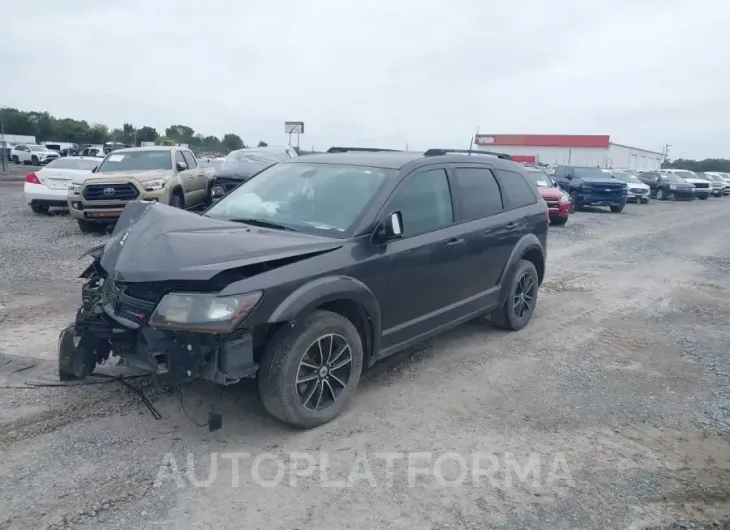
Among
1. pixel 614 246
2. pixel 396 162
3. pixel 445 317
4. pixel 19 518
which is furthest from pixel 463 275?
pixel 614 246

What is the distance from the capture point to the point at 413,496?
3.30m

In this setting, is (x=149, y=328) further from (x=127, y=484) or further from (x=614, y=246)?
(x=614, y=246)

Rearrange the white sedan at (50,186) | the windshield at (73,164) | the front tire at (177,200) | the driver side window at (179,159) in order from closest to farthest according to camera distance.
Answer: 1. the front tire at (177,200)
2. the driver side window at (179,159)
3. the white sedan at (50,186)
4. the windshield at (73,164)

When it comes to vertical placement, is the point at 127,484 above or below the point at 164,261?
below

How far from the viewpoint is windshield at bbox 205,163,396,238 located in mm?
4445

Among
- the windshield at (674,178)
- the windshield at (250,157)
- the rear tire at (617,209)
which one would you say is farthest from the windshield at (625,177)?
the windshield at (250,157)

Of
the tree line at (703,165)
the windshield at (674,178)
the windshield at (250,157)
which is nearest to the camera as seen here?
the windshield at (250,157)

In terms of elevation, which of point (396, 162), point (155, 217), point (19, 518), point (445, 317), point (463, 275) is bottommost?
point (19, 518)

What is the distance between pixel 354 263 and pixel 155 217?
144 centimetres

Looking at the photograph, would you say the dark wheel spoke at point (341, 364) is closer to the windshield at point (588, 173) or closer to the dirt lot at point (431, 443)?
the dirt lot at point (431, 443)

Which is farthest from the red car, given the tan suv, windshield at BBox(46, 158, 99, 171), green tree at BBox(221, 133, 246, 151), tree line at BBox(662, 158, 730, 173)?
tree line at BBox(662, 158, 730, 173)

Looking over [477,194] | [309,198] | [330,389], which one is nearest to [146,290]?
[330,389]

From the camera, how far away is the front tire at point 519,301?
6.12 metres

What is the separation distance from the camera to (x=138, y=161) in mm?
12391
